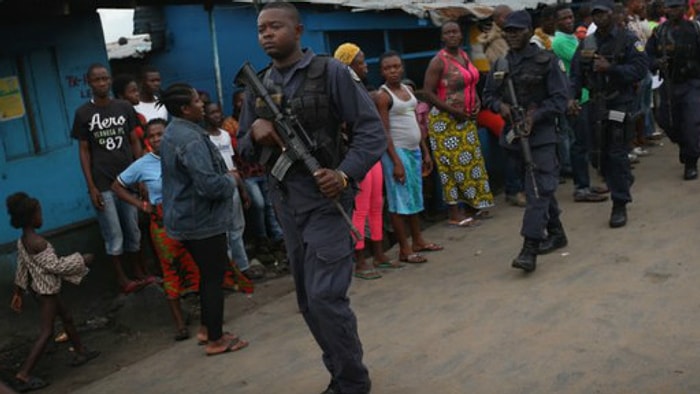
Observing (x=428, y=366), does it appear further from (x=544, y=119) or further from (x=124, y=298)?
(x=124, y=298)

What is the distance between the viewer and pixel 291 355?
4.75m

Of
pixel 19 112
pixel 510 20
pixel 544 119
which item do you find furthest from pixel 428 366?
pixel 19 112

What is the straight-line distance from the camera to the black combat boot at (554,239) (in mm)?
6273

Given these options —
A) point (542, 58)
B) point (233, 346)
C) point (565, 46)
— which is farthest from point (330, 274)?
point (565, 46)

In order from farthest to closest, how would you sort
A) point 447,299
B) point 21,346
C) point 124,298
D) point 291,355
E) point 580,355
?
point 124,298
point 21,346
point 447,299
point 291,355
point 580,355

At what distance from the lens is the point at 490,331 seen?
184 inches

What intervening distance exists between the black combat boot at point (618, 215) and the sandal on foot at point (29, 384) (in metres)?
4.65

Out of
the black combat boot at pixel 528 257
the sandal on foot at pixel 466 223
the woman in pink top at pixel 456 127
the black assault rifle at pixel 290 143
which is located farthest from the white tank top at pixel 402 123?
the black assault rifle at pixel 290 143

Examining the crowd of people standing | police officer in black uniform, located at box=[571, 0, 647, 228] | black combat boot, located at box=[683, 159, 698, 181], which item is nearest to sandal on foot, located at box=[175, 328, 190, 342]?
the crowd of people standing

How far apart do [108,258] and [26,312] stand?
87 centimetres

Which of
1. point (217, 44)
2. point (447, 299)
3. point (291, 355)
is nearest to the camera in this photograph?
point (291, 355)

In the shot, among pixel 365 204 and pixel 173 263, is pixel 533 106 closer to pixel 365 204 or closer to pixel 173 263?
pixel 365 204

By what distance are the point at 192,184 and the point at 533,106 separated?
8.50 feet

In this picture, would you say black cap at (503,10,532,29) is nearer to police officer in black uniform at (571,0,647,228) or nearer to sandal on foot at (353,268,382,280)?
police officer in black uniform at (571,0,647,228)
